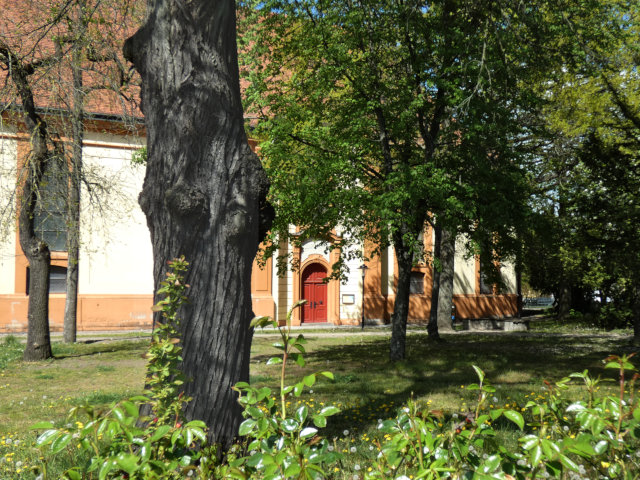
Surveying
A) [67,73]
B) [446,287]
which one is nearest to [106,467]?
[67,73]

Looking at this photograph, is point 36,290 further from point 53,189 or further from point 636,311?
point 636,311

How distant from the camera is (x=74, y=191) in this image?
43.8 ft

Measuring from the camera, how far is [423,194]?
9.80 meters

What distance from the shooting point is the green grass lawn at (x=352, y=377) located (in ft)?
18.1

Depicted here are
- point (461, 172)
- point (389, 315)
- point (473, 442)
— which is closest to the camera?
point (473, 442)

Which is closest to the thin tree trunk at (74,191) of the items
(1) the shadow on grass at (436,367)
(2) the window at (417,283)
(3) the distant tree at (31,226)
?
(3) the distant tree at (31,226)

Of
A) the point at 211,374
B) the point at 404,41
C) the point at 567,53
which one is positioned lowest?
the point at 211,374

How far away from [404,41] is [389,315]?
18.0 metres

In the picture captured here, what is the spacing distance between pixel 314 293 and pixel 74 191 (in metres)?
15.1

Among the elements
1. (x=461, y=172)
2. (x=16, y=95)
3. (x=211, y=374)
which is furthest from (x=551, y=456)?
(x=16, y=95)

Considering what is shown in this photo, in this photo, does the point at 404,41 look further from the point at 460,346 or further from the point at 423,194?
the point at 460,346

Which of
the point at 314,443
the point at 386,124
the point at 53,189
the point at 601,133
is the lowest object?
the point at 314,443

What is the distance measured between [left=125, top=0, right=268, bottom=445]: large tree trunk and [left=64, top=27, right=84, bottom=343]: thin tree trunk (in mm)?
5520

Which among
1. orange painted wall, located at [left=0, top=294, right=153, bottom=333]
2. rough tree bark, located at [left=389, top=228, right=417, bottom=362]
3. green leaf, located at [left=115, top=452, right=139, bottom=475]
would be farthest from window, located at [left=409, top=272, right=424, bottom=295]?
green leaf, located at [left=115, top=452, right=139, bottom=475]
